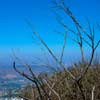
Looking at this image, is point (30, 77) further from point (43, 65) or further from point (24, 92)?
point (24, 92)

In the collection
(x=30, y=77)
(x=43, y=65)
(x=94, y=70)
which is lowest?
(x=30, y=77)

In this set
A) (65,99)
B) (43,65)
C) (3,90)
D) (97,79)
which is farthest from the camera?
(97,79)

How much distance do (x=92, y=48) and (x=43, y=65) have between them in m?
0.93

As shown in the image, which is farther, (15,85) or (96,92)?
(96,92)

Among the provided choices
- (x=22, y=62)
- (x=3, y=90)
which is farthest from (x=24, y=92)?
(x=22, y=62)

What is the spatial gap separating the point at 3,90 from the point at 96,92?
158 centimetres

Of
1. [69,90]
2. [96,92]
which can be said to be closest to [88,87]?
[96,92]

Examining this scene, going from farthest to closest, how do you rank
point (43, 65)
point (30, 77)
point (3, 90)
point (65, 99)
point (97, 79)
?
point (97, 79), point (65, 99), point (3, 90), point (43, 65), point (30, 77)

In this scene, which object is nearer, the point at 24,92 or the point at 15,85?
the point at 15,85

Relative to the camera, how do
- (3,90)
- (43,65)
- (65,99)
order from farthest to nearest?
(65,99) → (3,90) → (43,65)

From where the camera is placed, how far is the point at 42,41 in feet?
11.6

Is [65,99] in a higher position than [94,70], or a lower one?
lower

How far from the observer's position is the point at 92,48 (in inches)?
134

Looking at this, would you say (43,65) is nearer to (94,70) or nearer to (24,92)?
(94,70)
